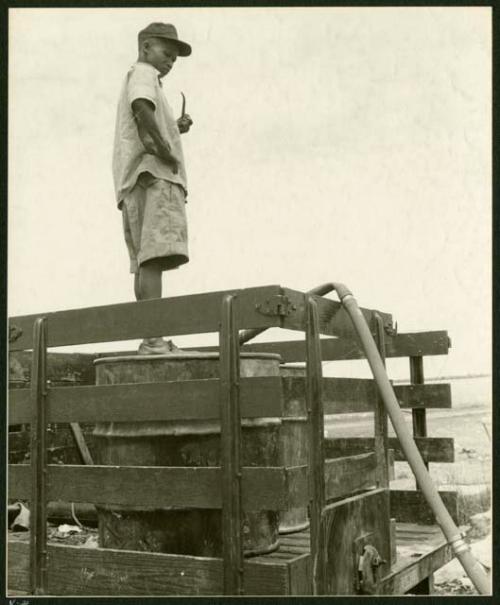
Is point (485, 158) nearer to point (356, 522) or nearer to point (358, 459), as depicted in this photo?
point (358, 459)

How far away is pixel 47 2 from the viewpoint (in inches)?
154

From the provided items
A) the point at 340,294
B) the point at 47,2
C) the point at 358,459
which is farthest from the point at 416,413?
the point at 47,2

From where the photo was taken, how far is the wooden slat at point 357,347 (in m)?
4.00

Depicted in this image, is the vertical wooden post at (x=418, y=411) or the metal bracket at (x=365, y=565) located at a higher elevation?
the vertical wooden post at (x=418, y=411)

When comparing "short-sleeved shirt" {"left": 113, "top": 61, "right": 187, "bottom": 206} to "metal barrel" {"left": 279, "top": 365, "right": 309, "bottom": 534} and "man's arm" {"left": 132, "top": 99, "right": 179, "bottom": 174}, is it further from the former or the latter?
"metal barrel" {"left": 279, "top": 365, "right": 309, "bottom": 534}

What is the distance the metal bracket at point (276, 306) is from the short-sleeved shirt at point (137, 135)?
1.50 m

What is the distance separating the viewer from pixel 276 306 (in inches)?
113

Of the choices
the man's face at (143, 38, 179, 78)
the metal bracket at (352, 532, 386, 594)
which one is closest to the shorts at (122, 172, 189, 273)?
the man's face at (143, 38, 179, 78)

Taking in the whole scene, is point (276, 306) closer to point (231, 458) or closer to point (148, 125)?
point (231, 458)

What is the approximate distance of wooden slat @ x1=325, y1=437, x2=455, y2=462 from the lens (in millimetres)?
4676

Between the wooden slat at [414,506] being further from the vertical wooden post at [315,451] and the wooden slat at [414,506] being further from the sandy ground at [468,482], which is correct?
the vertical wooden post at [315,451]

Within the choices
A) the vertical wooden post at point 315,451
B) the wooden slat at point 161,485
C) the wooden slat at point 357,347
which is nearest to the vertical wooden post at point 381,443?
the wooden slat at point 357,347

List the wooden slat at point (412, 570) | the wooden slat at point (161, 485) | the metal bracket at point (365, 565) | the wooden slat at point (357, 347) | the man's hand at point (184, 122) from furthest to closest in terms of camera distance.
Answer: the man's hand at point (184, 122), the wooden slat at point (357, 347), the wooden slat at point (412, 570), the metal bracket at point (365, 565), the wooden slat at point (161, 485)

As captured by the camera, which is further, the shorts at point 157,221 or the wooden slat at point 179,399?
the shorts at point 157,221
